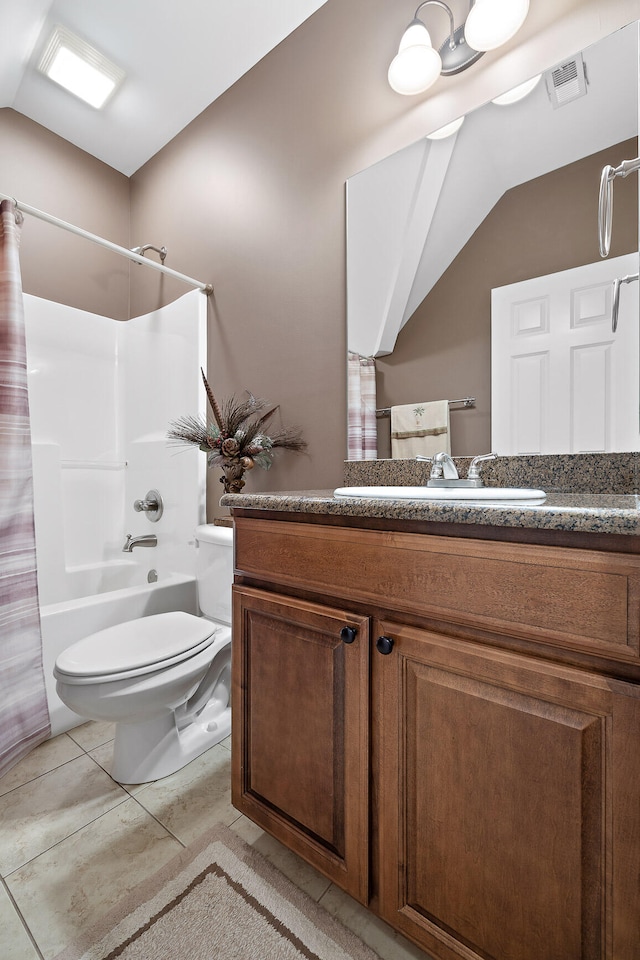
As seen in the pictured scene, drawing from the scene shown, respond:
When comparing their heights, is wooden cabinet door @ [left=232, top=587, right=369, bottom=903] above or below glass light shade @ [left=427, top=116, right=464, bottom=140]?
below

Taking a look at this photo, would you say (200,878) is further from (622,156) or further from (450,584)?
(622,156)

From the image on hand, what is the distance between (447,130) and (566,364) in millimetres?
810

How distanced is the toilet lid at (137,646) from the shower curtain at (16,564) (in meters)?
0.30

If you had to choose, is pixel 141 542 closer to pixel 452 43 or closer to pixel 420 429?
pixel 420 429

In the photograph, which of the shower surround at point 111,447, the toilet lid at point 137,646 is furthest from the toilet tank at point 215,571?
the shower surround at point 111,447

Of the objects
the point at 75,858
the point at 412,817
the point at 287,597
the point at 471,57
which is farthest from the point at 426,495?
the point at 471,57

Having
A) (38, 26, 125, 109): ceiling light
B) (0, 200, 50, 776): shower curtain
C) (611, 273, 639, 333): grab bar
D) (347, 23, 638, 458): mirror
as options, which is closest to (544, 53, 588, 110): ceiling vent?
(347, 23, 638, 458): mirror

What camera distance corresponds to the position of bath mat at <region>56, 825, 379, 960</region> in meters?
0.85

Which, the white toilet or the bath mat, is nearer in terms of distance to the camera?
the bath mat

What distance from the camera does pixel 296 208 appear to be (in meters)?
1.72

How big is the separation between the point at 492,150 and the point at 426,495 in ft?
3.44

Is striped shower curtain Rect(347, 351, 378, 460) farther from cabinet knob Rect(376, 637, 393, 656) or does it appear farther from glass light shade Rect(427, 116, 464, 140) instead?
cabinet knob Rect(376, 637, 393, 656)

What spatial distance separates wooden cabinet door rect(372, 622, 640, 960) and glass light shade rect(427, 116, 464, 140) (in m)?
1.41

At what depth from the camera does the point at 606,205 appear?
3.38 ft
